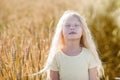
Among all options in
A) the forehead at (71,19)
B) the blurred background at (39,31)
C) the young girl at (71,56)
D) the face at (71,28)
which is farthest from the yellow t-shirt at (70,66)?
the blurred background at (39,31)

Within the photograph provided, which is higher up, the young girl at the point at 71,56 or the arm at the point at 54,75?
the young girl at the point at 71,56

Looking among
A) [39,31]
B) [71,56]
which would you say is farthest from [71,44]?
[39,31]

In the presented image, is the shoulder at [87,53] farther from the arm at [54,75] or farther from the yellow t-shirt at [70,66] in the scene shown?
the arm at [54,75]

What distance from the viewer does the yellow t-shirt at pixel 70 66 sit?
460 centimetres

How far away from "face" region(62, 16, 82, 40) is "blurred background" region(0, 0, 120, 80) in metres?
0.85

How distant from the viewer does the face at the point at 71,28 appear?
4.59 metres

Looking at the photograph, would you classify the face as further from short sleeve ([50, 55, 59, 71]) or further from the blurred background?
the blurred background

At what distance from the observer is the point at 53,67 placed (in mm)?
4605

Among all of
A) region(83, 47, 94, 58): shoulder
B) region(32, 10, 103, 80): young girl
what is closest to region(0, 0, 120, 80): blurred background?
region(32, 10, 103, 80): young girl

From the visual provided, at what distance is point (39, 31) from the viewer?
8.20 m

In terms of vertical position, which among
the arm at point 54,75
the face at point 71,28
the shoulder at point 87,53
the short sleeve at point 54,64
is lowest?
the arm at point 54,75

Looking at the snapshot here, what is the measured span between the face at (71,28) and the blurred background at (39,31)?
2.79 ft

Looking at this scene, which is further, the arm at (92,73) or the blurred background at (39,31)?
the blurred background at (39,31)

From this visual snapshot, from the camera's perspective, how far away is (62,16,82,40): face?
4594mm
